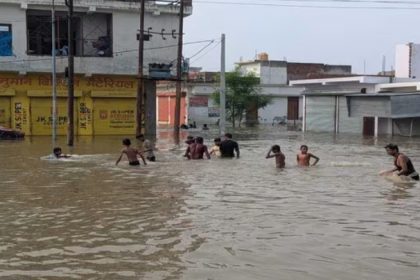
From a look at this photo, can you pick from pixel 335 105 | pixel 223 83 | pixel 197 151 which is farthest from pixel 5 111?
pixel 335 105

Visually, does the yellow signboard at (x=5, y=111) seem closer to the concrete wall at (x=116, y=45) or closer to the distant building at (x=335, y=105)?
the concrete wall at (x=116, y=45)

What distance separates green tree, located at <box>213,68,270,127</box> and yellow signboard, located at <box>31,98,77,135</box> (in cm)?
2026

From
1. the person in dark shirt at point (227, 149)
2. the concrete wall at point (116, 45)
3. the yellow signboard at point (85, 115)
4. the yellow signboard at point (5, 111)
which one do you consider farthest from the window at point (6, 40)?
the person in dark shirt at point (227, 149)

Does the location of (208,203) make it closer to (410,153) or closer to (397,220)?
(397,220)

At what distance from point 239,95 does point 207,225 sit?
50.3m

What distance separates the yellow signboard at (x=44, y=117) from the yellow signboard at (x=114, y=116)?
7.38 feet

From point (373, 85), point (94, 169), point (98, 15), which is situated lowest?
point (94, 169)

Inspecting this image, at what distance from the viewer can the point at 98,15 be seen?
44188 mm

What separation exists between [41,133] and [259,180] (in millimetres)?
28064

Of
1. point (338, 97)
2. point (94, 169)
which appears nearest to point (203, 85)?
point (338, 97)

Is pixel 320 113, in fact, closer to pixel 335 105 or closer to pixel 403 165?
pixel 335 105

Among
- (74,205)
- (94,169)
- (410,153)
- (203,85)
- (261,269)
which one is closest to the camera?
(261,269)

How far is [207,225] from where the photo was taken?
33.1ft

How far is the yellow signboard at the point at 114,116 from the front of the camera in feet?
142
